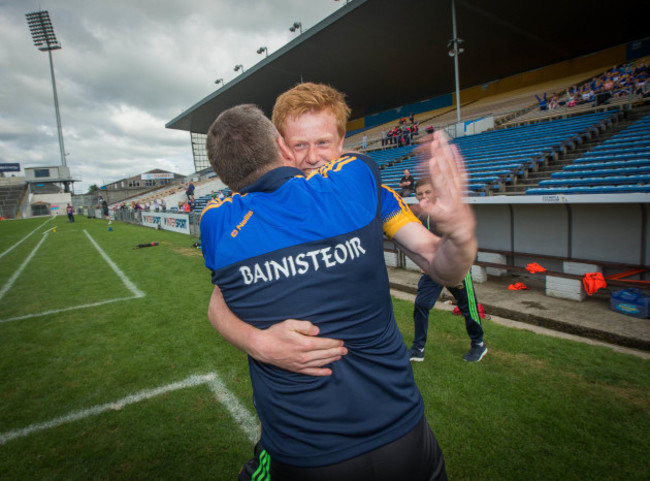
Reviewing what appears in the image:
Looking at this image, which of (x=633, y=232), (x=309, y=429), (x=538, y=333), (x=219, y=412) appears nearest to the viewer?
(x=309, y=429)

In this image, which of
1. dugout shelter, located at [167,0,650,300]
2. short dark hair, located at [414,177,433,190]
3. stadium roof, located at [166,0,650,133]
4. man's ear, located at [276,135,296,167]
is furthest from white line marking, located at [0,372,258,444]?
stadium roof, located at [166,0,650,133]

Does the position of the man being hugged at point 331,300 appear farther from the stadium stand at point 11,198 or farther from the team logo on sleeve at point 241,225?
the stadium stand at point 11,198

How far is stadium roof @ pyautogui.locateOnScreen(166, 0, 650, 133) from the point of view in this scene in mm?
16188

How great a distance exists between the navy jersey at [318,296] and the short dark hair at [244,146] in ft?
0.35

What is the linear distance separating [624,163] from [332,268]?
9.51 metres

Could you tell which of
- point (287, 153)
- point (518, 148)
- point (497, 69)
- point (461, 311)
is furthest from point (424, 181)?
point (497, 69)

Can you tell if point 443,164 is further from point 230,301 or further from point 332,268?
point 230,301

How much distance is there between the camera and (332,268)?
1.07 m

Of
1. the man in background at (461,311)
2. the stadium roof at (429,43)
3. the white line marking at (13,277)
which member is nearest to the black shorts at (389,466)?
the man in background at (461,311)

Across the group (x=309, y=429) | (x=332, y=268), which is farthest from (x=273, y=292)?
(x=309, y=429)

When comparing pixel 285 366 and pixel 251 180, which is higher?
pixel 251 180

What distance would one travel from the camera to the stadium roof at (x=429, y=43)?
637 inches

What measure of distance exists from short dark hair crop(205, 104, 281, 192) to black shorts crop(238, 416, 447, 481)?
996 mm

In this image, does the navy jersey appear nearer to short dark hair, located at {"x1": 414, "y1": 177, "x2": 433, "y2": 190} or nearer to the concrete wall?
short dark hair, located at {"x1": 414, "y1": 177, "x2": 433, "y2": 190}
